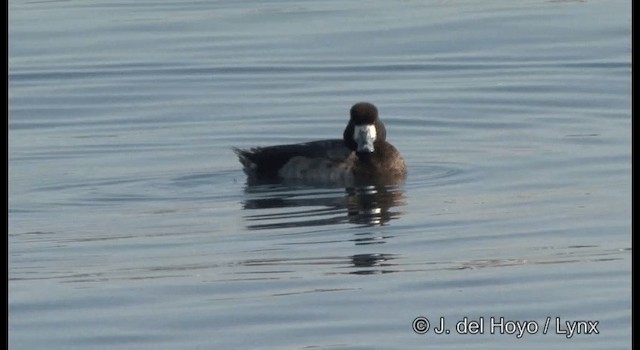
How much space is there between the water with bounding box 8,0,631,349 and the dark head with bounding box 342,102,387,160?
0.53 m

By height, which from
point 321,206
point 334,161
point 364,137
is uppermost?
point 364,137

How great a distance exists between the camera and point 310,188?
1652 centimetres

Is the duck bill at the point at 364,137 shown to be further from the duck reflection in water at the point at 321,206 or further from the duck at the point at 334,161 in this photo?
the duck reflection in water at the point at 321,206

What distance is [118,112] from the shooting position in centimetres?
1978

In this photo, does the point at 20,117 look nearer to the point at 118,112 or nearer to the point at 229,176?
the point at 118,112

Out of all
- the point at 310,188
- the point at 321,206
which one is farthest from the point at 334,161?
the point at 321,206

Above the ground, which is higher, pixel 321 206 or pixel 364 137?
pixel 364 137

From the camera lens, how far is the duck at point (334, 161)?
16.6 metres

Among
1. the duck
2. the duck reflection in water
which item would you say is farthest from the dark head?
the duck reflection in water

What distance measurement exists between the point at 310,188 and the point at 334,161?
0.36m

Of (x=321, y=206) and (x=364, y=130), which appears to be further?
(x=364, y=130)

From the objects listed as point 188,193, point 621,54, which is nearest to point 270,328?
point 188,193

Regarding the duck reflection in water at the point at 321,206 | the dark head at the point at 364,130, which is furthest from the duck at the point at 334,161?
the duck reflection in water at the point at 321,206

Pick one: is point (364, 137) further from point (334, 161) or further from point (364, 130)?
point (334, 161)
